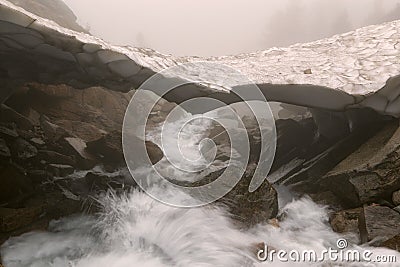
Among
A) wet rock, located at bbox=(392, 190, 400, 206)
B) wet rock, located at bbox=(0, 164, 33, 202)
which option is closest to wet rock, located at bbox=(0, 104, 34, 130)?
wet rock, located at bbox=(0, 164, 33, 202)

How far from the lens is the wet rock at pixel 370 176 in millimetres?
5141

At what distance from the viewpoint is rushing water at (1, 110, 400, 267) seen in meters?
4.41

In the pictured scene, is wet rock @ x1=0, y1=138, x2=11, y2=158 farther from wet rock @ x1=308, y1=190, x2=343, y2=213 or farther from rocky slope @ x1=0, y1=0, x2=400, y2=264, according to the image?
wet rock @ x1=308, y1=190, x2=343, y2=213

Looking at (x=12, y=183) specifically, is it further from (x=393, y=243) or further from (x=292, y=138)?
(x=292, y=138)

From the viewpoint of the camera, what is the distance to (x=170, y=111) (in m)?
13.9

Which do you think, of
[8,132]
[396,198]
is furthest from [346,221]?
[8,132]

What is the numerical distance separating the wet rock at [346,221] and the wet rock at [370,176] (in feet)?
0.81

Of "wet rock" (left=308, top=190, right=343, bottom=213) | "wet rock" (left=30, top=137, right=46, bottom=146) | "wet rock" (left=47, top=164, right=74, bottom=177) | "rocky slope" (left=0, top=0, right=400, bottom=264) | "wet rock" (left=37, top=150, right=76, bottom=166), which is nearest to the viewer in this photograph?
"rocky slope" (left=0, top=0, right=400, bottom=264)

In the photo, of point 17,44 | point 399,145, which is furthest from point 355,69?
point 17,44

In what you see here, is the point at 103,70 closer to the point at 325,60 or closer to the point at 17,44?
the point at 17,44

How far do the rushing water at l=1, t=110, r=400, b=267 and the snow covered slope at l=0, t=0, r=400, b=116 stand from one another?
69.9 inches

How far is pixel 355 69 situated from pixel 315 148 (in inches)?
69.1

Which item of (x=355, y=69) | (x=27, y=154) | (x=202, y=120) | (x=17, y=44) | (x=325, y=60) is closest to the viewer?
(x=17, y=44)

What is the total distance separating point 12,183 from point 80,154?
4.33 feet
